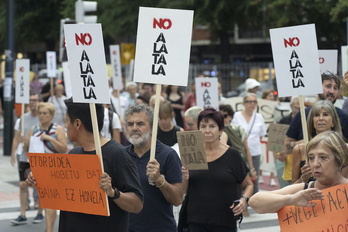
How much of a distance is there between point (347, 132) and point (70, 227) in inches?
124

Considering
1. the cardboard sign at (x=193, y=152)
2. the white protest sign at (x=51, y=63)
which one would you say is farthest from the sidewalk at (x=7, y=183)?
the cardboard sign at (x=193, y=152)

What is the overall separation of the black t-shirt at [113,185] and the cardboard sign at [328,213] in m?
1.10

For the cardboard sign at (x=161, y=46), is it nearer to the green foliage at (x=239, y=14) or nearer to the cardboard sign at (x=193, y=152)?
the cardboard sign at (x=193, y=152)

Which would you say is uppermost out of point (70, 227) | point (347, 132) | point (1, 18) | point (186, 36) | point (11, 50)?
point (1, 18)

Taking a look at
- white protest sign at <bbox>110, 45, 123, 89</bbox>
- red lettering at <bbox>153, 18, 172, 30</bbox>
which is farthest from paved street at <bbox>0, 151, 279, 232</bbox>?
red lettering at <bbox>153, 18, 172, 30</bbox>

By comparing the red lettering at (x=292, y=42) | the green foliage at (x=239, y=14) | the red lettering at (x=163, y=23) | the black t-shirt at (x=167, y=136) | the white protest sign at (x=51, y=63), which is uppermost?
the green foliage at (x=239, y=14)

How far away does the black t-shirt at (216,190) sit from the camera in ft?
21.3

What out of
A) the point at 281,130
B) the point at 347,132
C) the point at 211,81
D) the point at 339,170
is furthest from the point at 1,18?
the point at 339,170

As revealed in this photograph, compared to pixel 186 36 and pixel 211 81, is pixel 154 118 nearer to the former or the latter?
pixel 186 36

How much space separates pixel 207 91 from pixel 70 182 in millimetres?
7931

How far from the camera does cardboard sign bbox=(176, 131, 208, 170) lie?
6491 millimetres

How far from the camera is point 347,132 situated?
23.6 ft

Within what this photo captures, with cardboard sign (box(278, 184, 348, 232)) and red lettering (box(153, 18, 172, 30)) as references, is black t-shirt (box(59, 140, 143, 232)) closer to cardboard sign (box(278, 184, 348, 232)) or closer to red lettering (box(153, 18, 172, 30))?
cardboard sign (box(278, 184, 348, 232))

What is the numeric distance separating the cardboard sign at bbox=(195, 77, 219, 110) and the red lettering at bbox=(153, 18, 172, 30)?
6.70 metres
